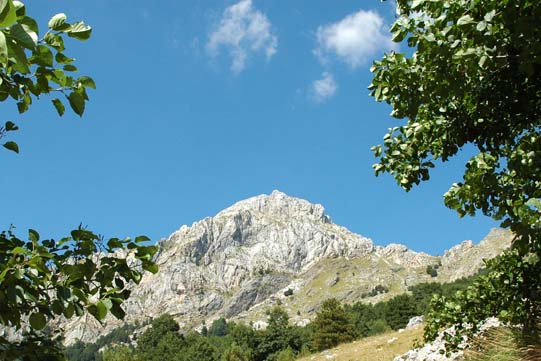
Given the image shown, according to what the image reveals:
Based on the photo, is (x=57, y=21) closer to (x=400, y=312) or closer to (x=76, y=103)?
(x=76, y=103)

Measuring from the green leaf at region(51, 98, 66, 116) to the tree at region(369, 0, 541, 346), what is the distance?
3863 mm

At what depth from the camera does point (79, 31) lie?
11.5 ft

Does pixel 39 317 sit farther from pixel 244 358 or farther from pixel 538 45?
pixel 244 358

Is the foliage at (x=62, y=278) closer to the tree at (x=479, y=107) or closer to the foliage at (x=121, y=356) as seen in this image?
the tree at (x=479, y=107)

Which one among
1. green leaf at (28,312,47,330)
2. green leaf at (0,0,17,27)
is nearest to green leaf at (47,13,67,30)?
green leaf at (0,0,17,27)

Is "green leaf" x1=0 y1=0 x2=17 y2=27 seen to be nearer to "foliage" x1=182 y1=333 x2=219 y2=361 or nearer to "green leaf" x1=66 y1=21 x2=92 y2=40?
"green leaf" x1=66 y1=21 x2=92 y2=40

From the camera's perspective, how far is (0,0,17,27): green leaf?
2.38 meters

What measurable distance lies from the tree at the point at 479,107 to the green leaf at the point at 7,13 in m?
4.04

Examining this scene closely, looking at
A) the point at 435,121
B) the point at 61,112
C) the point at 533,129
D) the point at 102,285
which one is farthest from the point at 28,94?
the point at 533,129

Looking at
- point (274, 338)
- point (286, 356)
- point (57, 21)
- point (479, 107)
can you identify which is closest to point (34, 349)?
point (57, 21)

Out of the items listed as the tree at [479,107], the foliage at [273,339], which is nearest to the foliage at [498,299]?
the tree at [479,107]

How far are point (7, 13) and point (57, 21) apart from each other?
109 cm

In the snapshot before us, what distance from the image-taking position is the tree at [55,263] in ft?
10.8

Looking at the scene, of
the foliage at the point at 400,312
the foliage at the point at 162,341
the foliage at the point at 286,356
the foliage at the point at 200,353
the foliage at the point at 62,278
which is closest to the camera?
the foliage at the point at 62,278
